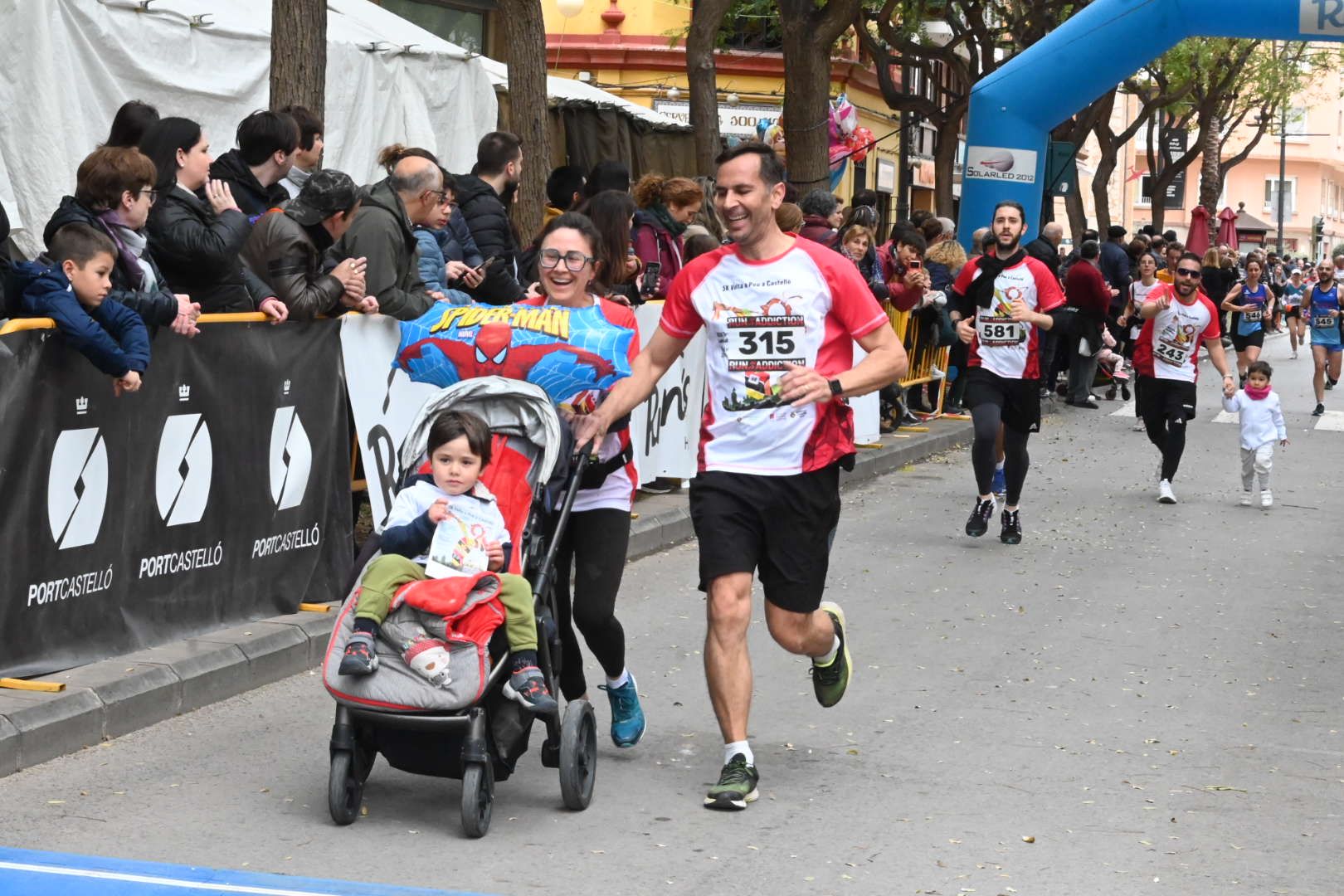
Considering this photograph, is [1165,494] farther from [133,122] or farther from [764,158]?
[764,158]

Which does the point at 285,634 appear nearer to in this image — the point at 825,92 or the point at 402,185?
the point at 402,185

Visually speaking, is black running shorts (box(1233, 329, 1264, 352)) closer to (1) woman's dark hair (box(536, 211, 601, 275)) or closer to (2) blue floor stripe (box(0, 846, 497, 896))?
(1) woman's dark hair (box(536, 211, 601, 275))

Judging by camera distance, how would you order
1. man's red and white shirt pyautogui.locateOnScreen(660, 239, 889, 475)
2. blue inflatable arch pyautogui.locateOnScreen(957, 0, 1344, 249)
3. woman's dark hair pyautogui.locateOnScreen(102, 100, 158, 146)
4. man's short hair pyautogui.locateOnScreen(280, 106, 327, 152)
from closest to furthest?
man's red and white shirt pyautogui.locateOnScreen(660, 239, 889, 475) < woman's dark hair pyautogui.locateOnScreen(102, 100, 158, 146) < man's short hair pyautogui.locateOnScreen(280, 106, 327, 152) < blue inflatable arch pyautogui.locateOnScreen(957, 0, 1344, 249)

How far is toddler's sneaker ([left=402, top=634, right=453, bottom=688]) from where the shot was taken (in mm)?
5371

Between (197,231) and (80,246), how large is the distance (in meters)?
1.18

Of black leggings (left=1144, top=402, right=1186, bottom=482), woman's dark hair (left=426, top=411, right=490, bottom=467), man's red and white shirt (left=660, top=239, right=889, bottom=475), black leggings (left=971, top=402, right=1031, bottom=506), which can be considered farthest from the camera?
black leggings (left=1144, top=402, right=1186, bottom=482)

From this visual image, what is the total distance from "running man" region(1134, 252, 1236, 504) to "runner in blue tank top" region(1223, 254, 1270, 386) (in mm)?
10023

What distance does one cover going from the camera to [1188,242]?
3638cm

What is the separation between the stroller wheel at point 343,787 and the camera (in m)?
5.52

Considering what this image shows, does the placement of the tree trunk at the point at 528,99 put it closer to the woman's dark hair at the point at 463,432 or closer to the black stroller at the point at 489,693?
the black stroller at the point at 489,693

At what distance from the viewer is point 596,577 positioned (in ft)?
20.7

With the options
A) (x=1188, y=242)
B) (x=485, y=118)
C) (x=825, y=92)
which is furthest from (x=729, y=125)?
(x=485, y=118)

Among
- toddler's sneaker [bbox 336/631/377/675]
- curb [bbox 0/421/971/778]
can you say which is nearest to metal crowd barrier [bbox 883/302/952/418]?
curb [bbox 0/421/971/778]

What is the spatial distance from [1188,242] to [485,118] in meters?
22.3
